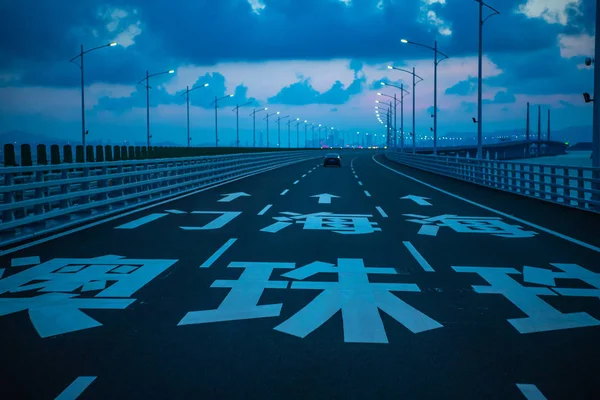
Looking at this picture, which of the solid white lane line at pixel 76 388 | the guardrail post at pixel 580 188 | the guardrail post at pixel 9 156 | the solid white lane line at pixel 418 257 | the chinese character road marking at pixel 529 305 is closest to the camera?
the solid white lane line at pixel 76 388

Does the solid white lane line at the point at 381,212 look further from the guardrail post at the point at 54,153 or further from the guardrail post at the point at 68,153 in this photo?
the guardrail post at the point at 68,153

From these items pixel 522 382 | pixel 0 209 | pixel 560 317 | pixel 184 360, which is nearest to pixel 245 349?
pixel 184 360

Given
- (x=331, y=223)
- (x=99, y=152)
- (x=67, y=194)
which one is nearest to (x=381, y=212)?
(x=331, y=223)

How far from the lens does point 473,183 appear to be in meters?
29.4

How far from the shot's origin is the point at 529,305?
21.8ft

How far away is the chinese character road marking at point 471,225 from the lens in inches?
484

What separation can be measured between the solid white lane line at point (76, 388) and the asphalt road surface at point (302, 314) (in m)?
0.02

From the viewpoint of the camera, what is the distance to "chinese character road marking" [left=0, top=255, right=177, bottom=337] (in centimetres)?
609

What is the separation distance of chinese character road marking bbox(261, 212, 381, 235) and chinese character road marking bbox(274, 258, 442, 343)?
4068mm

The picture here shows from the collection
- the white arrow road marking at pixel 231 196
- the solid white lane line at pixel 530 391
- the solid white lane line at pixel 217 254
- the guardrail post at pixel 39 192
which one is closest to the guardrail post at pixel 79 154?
the white arrow road marking at pixel 231 196

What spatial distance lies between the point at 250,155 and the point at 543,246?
3265cm

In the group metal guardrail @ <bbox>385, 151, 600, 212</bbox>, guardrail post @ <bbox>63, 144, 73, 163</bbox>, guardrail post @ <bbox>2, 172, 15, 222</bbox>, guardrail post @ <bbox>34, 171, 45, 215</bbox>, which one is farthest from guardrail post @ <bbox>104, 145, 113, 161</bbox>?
guardrail post @ <bbox>2, 172, 15, 222</bbox>

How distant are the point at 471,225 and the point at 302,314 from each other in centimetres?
813

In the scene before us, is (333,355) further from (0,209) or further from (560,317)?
(0,209)
